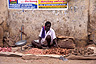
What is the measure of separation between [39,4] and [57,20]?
1.03 metres

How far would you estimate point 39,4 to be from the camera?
18.4ft

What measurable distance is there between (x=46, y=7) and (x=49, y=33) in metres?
1.17

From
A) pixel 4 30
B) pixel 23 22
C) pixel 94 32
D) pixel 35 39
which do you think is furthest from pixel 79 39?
pixel 4 30

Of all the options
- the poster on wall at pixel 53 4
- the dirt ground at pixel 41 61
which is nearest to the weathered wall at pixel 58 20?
the poster on wall at pixel 53 4

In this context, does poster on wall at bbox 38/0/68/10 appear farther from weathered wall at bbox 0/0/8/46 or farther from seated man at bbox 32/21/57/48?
weathered wall at bbox 0/0/8/46

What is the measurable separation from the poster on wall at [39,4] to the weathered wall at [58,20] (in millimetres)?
168

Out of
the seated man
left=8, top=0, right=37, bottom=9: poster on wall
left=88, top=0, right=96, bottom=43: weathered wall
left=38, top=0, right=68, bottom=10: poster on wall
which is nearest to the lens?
the seated man

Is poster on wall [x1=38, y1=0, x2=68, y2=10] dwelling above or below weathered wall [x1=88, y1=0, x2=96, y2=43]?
above

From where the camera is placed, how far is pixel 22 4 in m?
5.72

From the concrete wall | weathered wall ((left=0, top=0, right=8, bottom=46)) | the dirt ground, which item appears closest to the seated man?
the concrete wall

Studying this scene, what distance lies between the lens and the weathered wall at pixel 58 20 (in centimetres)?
554

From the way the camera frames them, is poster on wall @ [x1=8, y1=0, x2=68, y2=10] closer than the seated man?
No

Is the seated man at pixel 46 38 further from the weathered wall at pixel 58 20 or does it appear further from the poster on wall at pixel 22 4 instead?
the poster on wall at pixel 22 4

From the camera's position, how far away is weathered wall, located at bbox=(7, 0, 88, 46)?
5543mm
